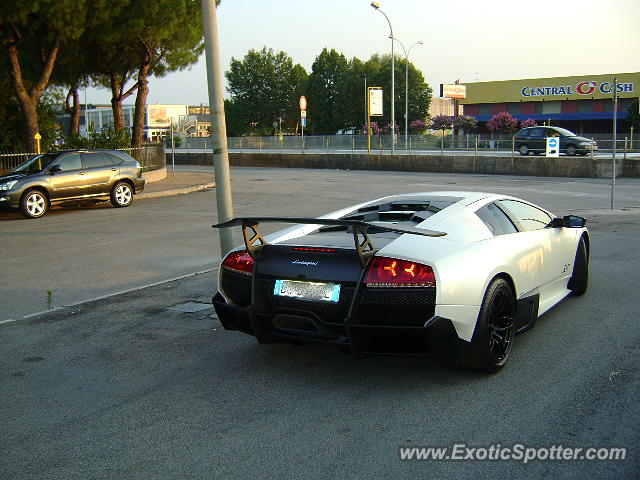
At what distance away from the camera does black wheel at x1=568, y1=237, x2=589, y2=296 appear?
23.1 ft

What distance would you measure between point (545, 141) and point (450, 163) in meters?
5.87

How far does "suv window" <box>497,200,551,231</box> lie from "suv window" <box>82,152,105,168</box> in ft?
46.2

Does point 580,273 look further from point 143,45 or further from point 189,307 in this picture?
point 143,45

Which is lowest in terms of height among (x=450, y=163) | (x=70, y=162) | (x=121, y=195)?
(x=450, y=163)

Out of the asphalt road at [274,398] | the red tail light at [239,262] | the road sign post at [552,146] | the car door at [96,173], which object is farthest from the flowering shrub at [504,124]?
the red tail light at [239,262]

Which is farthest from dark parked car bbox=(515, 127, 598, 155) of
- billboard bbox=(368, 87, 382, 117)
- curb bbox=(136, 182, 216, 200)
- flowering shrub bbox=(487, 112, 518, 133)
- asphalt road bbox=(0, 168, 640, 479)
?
asphalt road bbox=(0, 168, 640, 479)

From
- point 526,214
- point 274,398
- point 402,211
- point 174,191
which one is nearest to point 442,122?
point 174,191

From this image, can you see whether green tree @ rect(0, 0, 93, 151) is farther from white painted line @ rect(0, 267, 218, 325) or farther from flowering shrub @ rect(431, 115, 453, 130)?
flowering shrub @ rect(431, 115, 453, 130)

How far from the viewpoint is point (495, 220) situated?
5754mm

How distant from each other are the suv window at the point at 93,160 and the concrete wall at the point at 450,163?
19.4 metres

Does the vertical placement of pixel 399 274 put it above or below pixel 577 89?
below

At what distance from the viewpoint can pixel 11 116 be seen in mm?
27109

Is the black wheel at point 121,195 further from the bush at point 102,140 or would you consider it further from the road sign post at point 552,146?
the road sign post at point 552,146

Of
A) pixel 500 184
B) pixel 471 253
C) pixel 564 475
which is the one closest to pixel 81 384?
pixel 471 253
